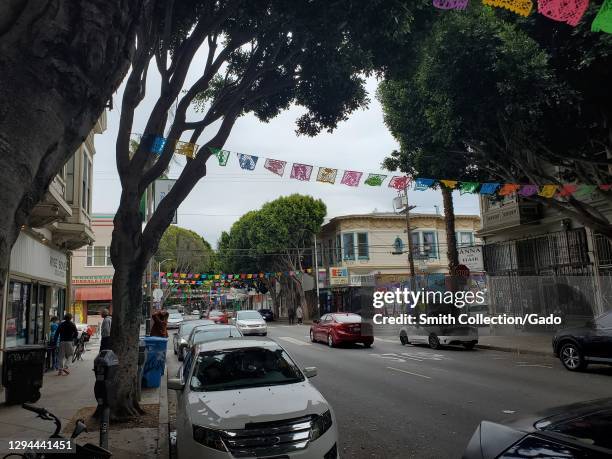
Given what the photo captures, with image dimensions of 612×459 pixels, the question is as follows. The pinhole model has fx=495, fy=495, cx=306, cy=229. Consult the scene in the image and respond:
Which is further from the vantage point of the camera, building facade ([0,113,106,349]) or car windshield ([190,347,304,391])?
building facade ([0,113,106,349])

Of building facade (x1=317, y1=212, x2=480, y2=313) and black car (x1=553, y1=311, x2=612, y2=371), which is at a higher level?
building facade (x1=317, y1=212, x2=480, y2=313)

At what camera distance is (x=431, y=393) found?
33.5ft

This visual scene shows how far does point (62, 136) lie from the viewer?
12.1 ft

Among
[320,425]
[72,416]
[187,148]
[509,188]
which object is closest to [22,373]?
[72,416]

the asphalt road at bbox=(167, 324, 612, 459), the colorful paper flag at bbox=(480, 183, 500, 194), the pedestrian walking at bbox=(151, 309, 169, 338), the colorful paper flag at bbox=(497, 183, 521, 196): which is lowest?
the asphalt road at bbox=(167, 324, 612, 459)

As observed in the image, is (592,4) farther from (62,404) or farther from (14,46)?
(62,404)

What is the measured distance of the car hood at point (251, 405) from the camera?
201 inches

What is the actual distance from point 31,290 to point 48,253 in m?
1.59

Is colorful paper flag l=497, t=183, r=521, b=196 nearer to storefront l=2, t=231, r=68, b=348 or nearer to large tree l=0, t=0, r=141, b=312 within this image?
large tree l=0, t=0, r=141, b=312

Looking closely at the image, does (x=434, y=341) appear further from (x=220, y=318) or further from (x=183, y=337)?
(x=220, y=318)

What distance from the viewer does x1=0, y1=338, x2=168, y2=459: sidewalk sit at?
22.4ft

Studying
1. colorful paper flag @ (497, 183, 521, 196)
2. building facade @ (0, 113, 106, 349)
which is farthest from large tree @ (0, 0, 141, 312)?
colorful paper flag @ (497, 183, 521, 196)

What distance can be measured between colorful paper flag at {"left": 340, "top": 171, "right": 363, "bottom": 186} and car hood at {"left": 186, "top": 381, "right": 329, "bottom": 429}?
9.89m

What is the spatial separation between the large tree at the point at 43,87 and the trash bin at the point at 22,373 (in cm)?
755
